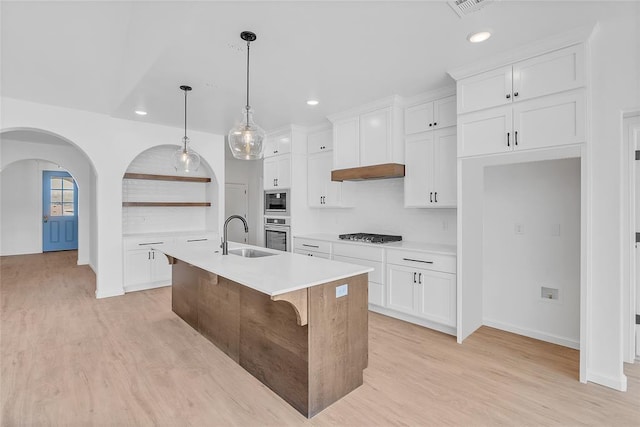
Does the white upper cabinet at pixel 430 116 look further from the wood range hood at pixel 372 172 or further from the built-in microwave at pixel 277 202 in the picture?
the built-in microwave at pixel 277 202

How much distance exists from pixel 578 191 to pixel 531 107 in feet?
3.08

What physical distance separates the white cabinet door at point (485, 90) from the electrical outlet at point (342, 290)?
77.6 inches

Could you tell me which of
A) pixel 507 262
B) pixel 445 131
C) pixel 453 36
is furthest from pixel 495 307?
pixel 453 36

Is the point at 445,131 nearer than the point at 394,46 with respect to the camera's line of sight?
No

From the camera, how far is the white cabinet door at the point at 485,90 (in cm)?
271

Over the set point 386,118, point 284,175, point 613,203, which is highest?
point 386,118

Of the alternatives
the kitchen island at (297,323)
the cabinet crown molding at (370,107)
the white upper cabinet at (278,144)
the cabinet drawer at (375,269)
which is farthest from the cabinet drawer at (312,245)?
the cabinet crown molding at (370,107)

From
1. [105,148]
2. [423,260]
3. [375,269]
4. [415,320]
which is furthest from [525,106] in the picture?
[105,148]

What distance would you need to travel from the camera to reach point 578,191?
286cm

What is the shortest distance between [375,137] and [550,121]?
6.07ft

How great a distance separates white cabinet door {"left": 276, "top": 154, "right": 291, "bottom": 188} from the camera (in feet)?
16.7

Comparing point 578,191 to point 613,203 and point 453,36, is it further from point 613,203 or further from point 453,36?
point 453,36

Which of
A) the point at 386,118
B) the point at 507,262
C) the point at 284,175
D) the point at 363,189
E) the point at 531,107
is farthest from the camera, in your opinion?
the point at 284,175

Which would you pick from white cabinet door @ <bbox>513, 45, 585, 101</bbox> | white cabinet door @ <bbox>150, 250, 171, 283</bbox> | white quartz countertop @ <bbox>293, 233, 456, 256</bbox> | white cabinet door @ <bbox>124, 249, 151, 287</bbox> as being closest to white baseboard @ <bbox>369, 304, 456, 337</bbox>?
white quartz countertop @ <bbox>293, 233, 456, 256</bbox>
